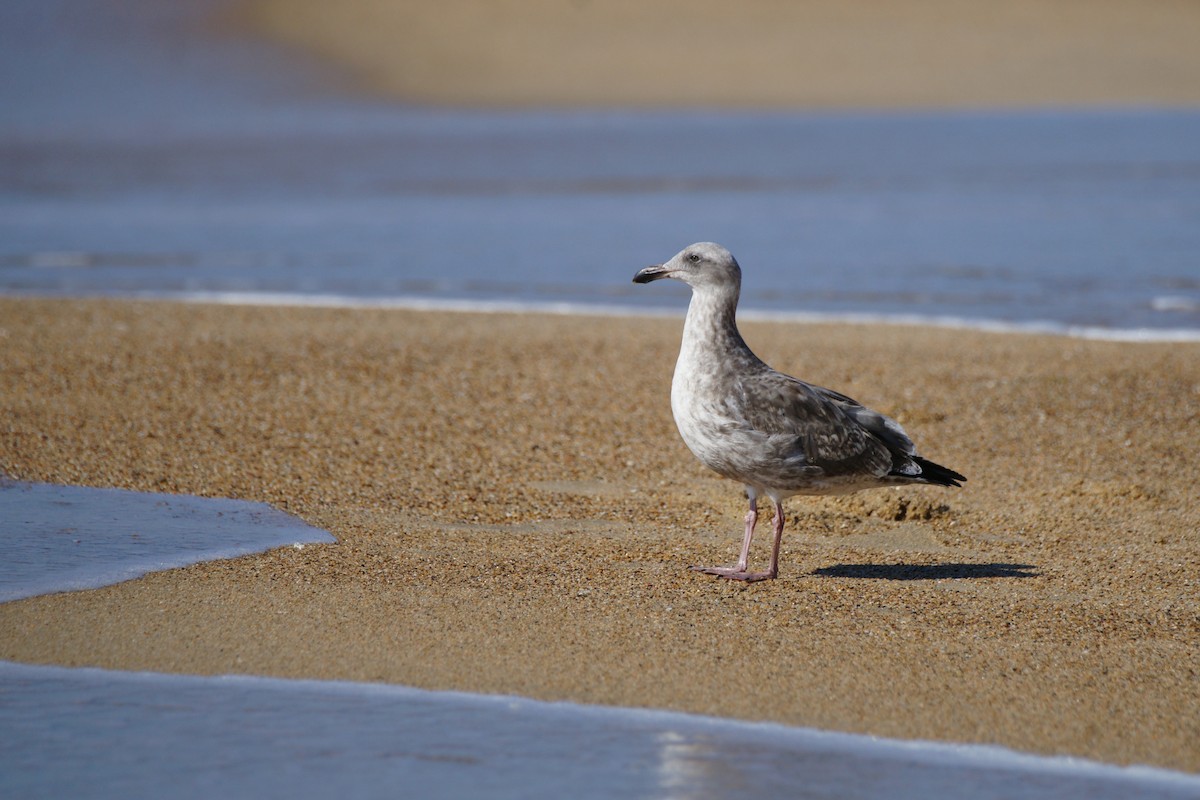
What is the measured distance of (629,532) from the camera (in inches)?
257

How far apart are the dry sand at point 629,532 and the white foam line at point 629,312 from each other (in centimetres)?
87

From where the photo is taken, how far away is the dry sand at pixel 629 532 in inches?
182

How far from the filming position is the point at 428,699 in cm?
443

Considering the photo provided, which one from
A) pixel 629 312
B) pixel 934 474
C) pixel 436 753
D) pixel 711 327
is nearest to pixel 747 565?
pixel 934 474

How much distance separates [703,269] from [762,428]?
32.1 inches

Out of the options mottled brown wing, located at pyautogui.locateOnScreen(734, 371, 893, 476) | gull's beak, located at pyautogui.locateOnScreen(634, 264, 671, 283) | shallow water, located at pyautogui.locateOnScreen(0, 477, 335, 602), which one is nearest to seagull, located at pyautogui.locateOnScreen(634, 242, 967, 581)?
mottled brown wing, located at pyautogui.locateOnScreen(734, 371, 893, 476)

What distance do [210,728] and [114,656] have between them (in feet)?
2.34

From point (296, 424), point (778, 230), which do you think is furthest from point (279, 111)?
point (296, 424)

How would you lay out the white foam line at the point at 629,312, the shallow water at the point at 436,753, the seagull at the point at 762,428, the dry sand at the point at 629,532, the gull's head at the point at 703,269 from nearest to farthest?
the shallow water at the point at 436,753
the dry sand at the point at 629,532
the seagull at the point at 762,428
the gull's head at the point at 703,269
the white foam line at the point at 629,312

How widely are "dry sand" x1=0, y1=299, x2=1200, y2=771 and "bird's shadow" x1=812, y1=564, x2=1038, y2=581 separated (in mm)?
21

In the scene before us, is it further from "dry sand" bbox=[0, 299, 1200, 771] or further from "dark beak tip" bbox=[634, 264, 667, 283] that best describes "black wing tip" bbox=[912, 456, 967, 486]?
"dark beak tip" bbox=[634, 264, 667, 283]

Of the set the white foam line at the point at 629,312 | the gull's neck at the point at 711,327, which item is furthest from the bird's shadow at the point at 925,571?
the white foam line at the point at 629,312

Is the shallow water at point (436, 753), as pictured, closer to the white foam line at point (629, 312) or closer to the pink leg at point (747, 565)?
the pink leg at point (747, 565)

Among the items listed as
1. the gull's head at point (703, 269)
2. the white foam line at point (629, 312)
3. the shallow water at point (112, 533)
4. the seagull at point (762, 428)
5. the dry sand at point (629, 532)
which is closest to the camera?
the dry sand at point (629, 532)
